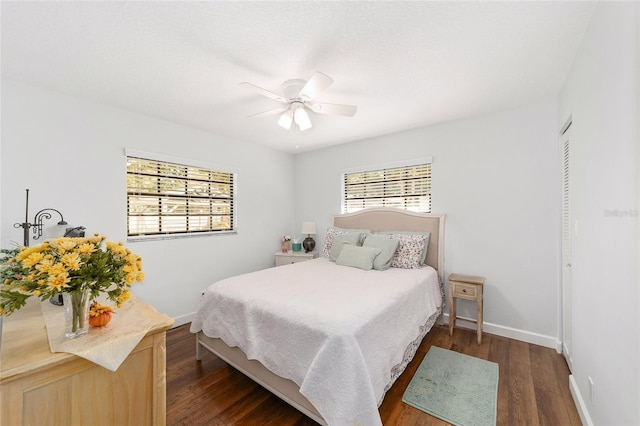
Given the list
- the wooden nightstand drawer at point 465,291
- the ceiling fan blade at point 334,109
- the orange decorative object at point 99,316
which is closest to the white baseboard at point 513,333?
the wooden nightstand drawer at point 465,291

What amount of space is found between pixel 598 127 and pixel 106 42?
3.10 metres

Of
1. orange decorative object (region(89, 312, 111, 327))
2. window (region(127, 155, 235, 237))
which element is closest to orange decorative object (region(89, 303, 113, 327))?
orange decorative object (region(89, 312, 111, 327))

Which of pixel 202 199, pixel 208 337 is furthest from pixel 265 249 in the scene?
pixel 208 337

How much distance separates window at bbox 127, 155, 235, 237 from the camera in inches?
120

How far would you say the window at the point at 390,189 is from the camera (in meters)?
3.56

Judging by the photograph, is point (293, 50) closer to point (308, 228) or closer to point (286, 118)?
point (286, 118)

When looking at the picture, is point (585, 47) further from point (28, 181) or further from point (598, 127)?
point (28, 181)

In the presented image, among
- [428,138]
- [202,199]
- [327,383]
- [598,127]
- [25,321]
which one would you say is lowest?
[327,383]

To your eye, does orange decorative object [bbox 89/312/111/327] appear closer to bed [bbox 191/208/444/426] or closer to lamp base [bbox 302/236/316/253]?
bed [bbox 191/208/444/426]

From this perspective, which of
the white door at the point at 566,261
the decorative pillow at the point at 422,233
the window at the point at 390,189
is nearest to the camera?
the white door at the point at 566,261

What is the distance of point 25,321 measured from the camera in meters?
1.26

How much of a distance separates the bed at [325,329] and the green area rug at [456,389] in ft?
0.70

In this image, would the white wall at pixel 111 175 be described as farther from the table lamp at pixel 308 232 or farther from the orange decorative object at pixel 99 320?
the orange decorative object at pixel 99 320

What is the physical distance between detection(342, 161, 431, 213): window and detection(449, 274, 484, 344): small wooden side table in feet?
3.14
